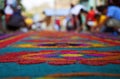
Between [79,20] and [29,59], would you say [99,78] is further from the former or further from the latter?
[79,20]

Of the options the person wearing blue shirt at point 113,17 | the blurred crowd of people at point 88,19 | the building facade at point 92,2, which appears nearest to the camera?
the person wearing blue shirt at point 113,17

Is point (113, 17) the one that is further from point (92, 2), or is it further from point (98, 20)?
point (92, 2)

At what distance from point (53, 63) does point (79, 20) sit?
9.53 meters

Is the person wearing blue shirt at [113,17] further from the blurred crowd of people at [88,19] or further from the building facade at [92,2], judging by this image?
the building facade at [92,2]

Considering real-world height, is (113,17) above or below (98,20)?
above

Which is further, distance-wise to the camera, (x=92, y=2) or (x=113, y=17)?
(x=92, y=2)

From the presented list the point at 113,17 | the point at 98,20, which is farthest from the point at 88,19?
the point at 113,17

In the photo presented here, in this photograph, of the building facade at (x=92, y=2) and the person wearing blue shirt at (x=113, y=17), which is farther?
the building facade at (x=92, y=2)

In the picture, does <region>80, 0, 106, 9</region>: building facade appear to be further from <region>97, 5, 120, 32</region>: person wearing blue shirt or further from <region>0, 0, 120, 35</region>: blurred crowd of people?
<region>97, 5, 120, 32</region>: person wearing blue shirt

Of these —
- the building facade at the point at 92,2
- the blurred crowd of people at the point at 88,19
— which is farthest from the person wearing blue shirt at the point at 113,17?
the building facade at the point at 92,2

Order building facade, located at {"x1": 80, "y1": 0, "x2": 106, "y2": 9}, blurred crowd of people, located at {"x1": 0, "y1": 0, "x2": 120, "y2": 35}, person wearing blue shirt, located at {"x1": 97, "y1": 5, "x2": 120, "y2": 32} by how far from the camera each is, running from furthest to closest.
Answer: building facade, located at {"x1": 80, "y1": 0, "x2": 106, "y2": 9}, blurred crowd of people, located at {"x1": 0, "y1": 0, "x2": 120, "y2": 35}, person wearing blue shirt, located at {"x1": 97, "y1": 5, "x2": 120, "y2": 32}

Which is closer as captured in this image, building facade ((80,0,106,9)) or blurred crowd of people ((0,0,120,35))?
blurred crowd of people ((0,0,120,35))

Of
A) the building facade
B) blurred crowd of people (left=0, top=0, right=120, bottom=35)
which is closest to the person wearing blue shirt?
blurred crowd of people (left=0, top=0, right=120, bottom=35)

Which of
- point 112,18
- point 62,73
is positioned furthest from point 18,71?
point 112,18
